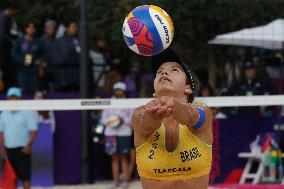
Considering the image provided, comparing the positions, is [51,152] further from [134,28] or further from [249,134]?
[134,28]

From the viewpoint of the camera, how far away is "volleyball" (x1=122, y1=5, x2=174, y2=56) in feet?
16.6

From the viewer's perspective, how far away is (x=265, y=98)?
28.2ft

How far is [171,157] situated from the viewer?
15.1 ft

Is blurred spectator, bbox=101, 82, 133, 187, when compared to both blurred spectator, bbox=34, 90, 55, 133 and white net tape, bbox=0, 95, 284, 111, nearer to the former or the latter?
blurred spectator, bbox=34, 90, 55, 133

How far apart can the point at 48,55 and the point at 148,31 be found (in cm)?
669

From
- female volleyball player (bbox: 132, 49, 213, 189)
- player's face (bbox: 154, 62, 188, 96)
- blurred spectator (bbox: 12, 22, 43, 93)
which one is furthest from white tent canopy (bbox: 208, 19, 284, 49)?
female volleyball player (bbox: 132, 49, 213, 189)

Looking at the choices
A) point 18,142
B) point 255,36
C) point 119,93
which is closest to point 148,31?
point 18,142

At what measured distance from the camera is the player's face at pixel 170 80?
4609mm

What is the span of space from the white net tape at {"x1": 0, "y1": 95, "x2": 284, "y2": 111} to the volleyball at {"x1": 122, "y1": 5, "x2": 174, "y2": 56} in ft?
10.7

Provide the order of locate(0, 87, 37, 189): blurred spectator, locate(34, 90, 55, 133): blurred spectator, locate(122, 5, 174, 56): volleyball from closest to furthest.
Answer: locate(122, 5, 174, 56): volleyball < locate(0, 87, 37, 189): blurred spectator < locate(34, 90, 55, 133): blurred spectator

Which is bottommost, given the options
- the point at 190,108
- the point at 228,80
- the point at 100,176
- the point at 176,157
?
the point at 100,176

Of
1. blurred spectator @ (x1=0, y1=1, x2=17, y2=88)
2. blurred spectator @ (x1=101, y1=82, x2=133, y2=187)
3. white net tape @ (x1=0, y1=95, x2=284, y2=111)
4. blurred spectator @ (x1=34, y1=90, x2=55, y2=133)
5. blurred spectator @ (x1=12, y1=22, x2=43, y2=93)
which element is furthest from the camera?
blurred spectator @ (x1=0, y1=1, x2=17, y2=88)

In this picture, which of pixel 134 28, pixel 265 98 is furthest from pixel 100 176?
pixel 134 28

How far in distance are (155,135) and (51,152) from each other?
6.96 m
